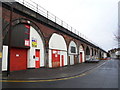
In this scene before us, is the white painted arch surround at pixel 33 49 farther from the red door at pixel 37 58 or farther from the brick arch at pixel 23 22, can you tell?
the red door at pixel 37 58

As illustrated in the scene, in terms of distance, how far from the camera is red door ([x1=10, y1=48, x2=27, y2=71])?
40.4 feet

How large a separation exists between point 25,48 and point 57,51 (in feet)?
22.2

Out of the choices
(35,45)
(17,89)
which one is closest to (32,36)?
(35,45)

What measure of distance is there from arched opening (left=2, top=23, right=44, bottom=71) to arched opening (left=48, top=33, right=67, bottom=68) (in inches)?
68.3

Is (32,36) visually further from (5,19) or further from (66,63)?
(66,63)

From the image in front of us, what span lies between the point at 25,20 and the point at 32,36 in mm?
2173

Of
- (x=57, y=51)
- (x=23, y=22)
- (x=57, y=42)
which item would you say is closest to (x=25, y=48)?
(x=23, y=22)

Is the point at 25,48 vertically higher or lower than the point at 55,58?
higher

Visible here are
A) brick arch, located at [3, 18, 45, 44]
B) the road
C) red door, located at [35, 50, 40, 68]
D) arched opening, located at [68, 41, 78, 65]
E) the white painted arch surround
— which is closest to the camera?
the road

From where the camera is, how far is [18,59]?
13094 mm

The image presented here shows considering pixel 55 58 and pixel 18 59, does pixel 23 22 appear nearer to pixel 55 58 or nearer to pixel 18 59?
pixel 18 59

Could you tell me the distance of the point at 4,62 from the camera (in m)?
11.2

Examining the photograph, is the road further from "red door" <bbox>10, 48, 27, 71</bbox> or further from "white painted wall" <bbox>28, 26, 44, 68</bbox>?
"white painted wall" <bbox>28, 26, 44, 68</bbox>

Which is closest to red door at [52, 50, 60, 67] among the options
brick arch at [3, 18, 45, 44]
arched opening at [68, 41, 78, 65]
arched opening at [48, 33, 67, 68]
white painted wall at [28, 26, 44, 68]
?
arched opening at [48, 33, 67, 68]
